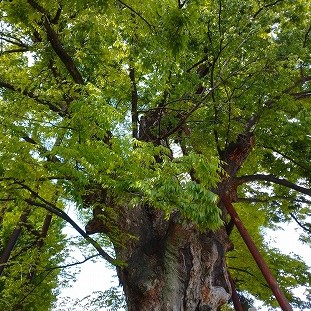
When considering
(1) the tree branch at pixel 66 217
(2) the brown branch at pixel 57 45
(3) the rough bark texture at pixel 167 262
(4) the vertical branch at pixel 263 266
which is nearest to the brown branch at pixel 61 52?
(2) the brown branch at pixel 57 45

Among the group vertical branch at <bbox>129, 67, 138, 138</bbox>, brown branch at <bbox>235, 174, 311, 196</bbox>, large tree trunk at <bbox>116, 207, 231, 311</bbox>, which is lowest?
large tree trunk at <bbox>116, 207, 231, 311</bbox>

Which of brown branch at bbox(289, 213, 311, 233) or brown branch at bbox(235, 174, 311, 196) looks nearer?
brown branch at bbox(235, 174, 311, 196)

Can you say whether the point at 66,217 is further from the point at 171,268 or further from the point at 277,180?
the point at 277,180

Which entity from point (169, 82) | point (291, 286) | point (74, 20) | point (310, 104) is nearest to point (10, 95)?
point (74, 20)

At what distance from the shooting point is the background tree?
455 cm

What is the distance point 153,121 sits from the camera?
8258 mm

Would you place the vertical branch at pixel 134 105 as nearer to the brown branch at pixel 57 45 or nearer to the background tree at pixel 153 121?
the background tree at pixel 153 121

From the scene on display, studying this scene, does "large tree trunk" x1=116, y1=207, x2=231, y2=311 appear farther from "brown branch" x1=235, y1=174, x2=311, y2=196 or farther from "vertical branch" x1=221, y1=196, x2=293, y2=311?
"brown branch" x1=235, y1=174, x2=311, y2=196

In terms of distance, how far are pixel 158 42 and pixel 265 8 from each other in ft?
11.5

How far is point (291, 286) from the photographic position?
11.2 m

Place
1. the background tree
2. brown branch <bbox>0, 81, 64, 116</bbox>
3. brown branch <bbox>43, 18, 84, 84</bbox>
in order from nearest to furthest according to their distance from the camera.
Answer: the background tree, brown branch <bbox>43, 18, 84, 84</bbox>, brown branch <bbox>0, 81, 64, 116</bbox>

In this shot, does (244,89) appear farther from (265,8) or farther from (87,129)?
(87,129)

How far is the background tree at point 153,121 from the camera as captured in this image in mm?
4551

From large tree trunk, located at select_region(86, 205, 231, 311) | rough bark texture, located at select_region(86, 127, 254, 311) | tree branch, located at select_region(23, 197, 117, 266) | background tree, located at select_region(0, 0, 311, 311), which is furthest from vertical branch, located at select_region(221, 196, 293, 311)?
A: tree branch, located at select_region(23, 197, 117, 266)
